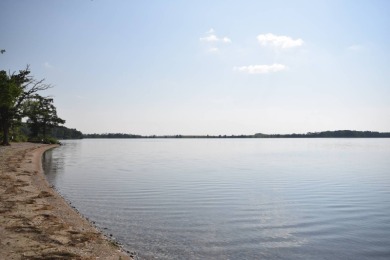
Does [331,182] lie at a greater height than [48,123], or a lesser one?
lesser

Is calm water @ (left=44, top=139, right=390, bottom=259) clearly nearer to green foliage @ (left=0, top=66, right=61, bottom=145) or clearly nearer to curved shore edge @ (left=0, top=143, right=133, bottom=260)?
curved shore edge @ (left=0, top=143, right=133, bottom=260)

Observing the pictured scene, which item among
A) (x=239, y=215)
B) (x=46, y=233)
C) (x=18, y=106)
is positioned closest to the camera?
(x=46, y=233)

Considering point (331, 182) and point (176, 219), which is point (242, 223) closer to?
point (176, 219)

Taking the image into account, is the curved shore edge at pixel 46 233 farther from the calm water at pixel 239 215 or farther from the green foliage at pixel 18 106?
the green foliage at pixel 18 106

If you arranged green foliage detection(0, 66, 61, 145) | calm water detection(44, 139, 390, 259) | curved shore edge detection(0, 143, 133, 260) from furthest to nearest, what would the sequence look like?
green foliage detection(0, 66, 61, 145), calm water detection(44, 139, 390, 259), curved shore edge detection(0, 143, 133, 260)

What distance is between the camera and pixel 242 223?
15.1 meters

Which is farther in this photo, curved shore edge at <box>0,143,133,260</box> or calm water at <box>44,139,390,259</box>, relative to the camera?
calm water at <box>44,139,390,259</box>

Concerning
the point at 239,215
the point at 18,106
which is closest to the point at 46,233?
the point at 239,215

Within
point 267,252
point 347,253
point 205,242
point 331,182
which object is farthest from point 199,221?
point 331,182

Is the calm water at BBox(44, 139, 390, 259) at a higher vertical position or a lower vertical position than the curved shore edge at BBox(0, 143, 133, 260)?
lower

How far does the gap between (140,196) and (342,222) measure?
12.1 meters

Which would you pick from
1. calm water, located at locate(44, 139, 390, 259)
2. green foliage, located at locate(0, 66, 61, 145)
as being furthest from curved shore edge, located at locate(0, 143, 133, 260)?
green foliage, located at locate(0, 66, 61, 145)

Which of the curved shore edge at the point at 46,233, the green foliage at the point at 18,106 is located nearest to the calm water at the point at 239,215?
the curved shore edge at the point at 46,233

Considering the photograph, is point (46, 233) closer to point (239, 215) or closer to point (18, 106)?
point (239, 215)
